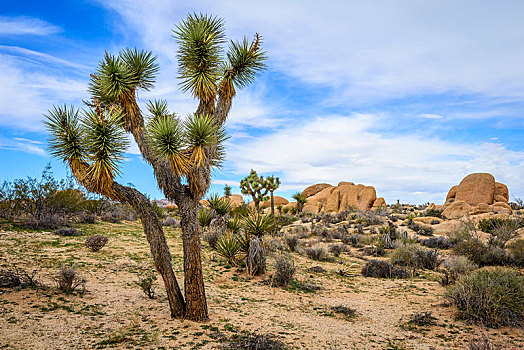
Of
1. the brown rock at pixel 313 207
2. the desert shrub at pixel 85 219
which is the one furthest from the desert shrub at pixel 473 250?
the brown rock at pixel 313 207

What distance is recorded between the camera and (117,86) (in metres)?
6.91

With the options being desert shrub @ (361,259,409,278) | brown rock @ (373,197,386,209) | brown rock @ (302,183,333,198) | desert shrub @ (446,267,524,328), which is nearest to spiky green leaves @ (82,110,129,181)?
desert shrub @ (446,267,524,328)

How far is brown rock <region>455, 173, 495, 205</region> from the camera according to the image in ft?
120

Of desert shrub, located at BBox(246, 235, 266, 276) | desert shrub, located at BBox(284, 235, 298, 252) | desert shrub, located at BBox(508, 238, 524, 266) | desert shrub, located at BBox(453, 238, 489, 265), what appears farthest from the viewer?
desert shrub, located at BBox(284, 235, 298, 252)

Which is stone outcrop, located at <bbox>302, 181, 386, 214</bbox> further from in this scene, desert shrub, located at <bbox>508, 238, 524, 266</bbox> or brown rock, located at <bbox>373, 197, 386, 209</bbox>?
desert shrub, located at <bbox>508, 238, 524, 266</bbox>

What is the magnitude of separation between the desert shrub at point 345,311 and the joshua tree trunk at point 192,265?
3.55 metres

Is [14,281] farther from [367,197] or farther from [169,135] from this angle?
[367,197]

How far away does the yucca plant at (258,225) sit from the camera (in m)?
11.3

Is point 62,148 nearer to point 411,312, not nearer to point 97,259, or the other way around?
point 97,259

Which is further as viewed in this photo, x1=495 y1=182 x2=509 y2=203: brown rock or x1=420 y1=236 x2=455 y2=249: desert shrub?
x1=495 y1=182 x2=509 y2=203: brown rock

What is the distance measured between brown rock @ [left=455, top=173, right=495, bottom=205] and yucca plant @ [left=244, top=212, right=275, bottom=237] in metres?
35.8

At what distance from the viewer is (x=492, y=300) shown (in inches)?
283

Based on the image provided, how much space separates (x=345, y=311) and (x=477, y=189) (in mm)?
38383

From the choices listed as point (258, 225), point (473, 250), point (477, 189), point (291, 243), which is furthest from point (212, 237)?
point (477, 189)
